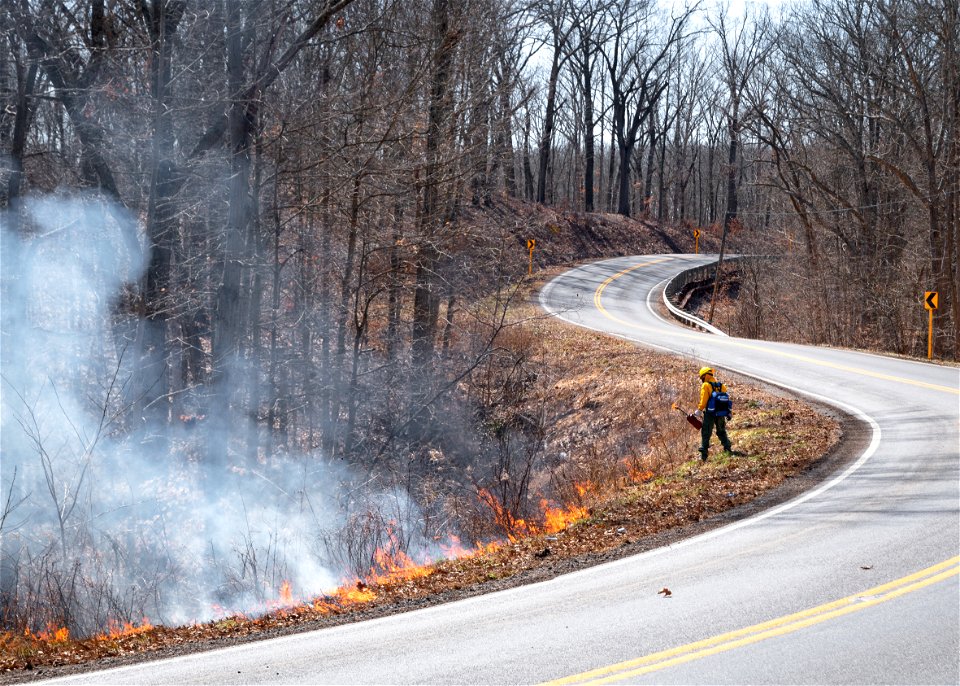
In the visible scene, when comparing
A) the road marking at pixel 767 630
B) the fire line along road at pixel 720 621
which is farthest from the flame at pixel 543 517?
the road marking at pixel 767 630

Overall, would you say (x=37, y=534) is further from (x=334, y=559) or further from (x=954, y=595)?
(x=954, y=595)

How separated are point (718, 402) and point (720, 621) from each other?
20.7 feet

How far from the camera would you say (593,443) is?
18.7 meters

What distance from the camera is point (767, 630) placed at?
6258 millimetres

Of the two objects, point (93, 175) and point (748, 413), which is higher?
point (93, 175)

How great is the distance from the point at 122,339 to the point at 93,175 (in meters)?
3.45

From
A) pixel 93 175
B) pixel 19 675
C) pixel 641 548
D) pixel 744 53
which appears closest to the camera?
pixel 19 675

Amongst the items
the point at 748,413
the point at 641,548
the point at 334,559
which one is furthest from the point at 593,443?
the point at 641,548

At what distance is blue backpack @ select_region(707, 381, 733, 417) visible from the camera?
40.3 feet

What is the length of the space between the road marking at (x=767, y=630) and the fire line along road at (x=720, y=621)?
0.6 inches

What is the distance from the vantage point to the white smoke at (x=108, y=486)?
1140 cm

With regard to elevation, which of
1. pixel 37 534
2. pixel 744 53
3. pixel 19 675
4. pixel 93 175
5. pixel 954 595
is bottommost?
pixel 37 534

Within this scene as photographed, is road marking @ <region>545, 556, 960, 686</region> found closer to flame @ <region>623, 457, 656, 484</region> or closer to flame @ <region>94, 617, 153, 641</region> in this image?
flame @ <region>94, 617, 153, 641</region>

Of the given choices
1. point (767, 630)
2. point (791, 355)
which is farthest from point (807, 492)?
point (791, 355)
